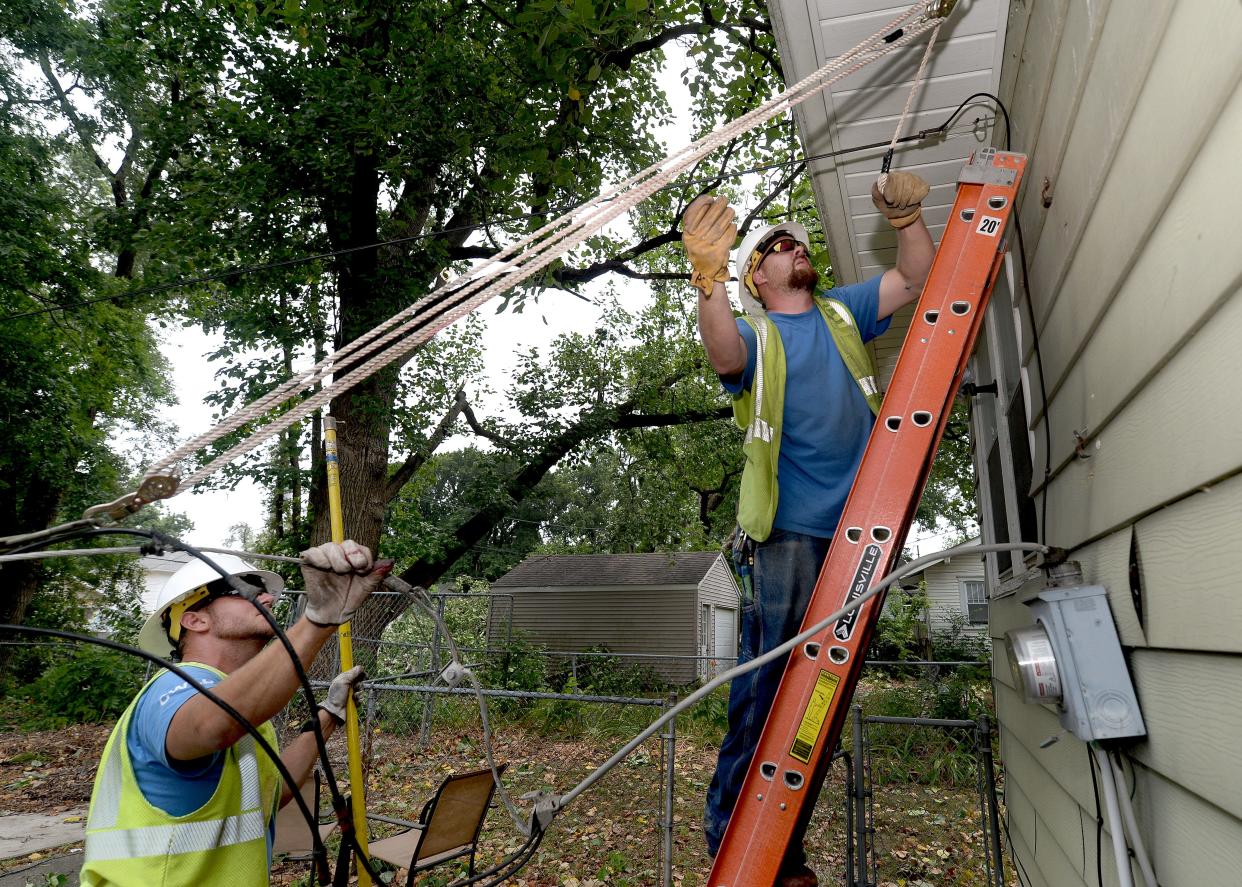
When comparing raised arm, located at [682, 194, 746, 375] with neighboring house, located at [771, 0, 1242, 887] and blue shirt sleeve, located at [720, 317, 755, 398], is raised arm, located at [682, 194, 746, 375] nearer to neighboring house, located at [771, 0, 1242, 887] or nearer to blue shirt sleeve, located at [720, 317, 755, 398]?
blue shirt sleeve, located at [720, 317, 755, 398]

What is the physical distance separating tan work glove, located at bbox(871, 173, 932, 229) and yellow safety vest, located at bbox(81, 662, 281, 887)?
2.61m

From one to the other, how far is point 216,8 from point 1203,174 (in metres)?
12.4

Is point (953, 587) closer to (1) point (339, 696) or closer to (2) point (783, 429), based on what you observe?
Result: (2) point (783, 429)

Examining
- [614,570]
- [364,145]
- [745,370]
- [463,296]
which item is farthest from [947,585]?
[463,296]

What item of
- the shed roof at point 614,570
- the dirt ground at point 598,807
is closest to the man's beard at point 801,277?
the dirt ground at point 598,807

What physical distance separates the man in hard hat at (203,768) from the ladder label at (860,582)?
1221 millimetres

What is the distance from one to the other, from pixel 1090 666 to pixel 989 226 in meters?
1.28

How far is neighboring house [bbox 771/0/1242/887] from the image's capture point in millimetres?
1045

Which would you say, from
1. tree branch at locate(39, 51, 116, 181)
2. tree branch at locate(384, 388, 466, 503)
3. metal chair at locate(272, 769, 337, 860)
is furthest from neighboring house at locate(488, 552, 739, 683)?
metal chair at locate(272, 769, 337, 860)

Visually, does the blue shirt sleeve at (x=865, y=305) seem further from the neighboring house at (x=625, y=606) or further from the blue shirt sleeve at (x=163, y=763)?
the neighboring house at (x=625, y=606)

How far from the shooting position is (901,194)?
8.16ft

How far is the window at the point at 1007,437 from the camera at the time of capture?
2959 millimetres

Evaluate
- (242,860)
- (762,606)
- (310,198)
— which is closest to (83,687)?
(310,198)

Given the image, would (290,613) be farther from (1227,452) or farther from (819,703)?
(1227,452)
